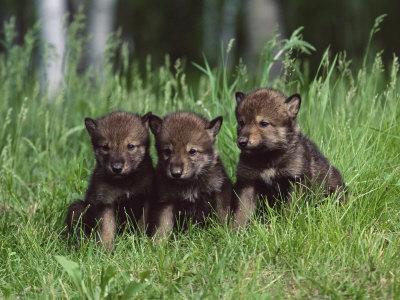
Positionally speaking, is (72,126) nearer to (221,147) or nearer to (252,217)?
(221,147)

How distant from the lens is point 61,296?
5305 millimetres

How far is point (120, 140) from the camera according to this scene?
633 centimetres

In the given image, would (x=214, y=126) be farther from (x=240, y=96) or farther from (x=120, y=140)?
(x=120, y=140)

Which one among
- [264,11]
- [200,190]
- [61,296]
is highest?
[264,11]

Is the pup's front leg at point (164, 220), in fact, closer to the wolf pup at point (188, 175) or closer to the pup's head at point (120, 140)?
the wolf pup at point (188, 175)

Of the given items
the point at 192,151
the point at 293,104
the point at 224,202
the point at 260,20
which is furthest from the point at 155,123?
the point at 260,20

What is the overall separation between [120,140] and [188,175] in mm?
566

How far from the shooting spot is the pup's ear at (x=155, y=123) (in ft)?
21.1

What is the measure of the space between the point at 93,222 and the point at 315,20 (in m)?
24.5

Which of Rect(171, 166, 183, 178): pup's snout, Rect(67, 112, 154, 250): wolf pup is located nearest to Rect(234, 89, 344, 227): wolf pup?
Rect(171, 166, 183, 178): pup's snout

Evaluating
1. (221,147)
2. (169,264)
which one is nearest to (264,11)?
(221,147)

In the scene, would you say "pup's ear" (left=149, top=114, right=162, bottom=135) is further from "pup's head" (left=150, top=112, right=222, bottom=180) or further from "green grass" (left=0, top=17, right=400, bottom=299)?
"green grass" (left=0, top=17, right=400, bottom=299)

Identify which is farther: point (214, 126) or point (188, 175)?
point (214, 126)

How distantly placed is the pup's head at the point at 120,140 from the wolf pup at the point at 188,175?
121 millimetres
